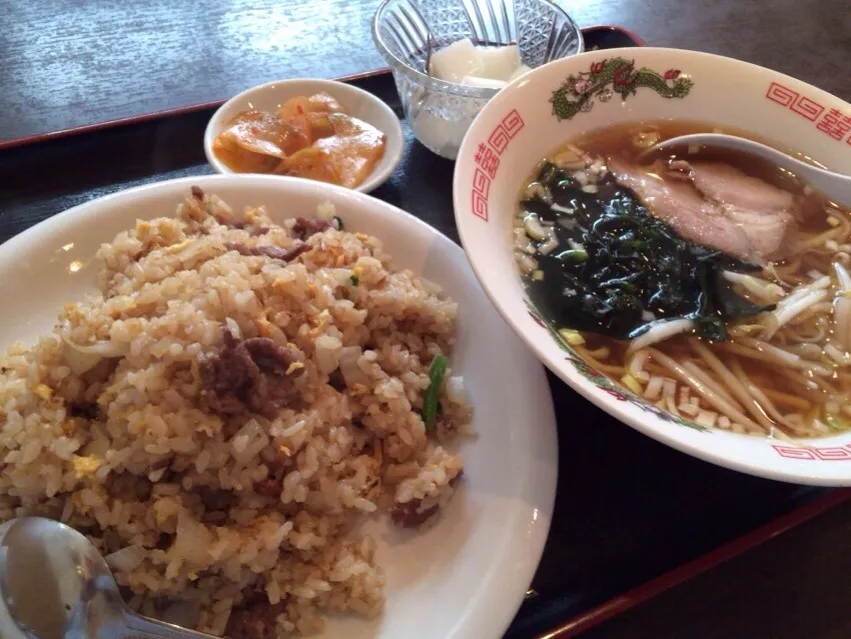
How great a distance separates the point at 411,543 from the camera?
4.92ft

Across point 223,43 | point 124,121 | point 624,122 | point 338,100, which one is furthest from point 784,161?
point 223,43

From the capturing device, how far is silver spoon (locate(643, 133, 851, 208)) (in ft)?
6.21

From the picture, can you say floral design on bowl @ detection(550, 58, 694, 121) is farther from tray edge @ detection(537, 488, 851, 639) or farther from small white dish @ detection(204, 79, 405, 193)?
tray edge @ detection(537, 488, 851, 639)

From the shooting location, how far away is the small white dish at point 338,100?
2.29 meters

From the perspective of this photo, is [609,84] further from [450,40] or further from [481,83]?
[450,40]

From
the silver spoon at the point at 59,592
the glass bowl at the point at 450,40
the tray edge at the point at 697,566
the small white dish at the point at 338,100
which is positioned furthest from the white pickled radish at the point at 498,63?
the silver spoon at the point at 59,592

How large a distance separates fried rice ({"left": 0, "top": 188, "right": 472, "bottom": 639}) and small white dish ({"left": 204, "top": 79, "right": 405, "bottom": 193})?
764mm

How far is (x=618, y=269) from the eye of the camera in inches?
69.0

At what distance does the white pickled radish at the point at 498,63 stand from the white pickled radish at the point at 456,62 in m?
0.02

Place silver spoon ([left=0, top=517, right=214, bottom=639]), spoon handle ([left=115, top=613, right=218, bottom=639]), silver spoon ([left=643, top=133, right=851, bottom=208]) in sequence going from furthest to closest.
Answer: silver spoon ([left=643, top=133, right=851, bottom=208]) → spoon handle ([left=115, top=613, right=218, bottom=639]) → silver spoon ([left=0, top=517, right=214, bottom=639])

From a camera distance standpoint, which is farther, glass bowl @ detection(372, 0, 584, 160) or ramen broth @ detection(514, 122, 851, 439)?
glass bowl @ detection(372, 0, 584, 160)

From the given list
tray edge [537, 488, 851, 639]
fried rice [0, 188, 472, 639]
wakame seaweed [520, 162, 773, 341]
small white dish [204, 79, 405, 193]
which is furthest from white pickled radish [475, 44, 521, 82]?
tray edge [537, 488, 851, 639]

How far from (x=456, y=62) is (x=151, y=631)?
2131 mm

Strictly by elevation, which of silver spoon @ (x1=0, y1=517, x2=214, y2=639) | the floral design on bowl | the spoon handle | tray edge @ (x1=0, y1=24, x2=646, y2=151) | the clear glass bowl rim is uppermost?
the floral design on bowl
